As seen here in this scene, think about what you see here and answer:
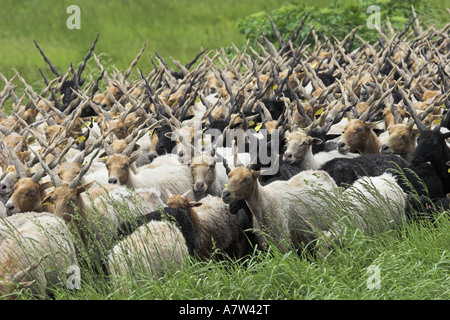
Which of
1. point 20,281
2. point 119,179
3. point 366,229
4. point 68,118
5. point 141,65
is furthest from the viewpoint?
point 141,65

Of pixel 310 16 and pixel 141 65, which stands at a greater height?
pixel 310 16

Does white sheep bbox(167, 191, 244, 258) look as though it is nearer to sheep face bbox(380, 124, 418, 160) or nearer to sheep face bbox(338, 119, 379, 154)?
sheep face bbox(338, 119, 379, 154)

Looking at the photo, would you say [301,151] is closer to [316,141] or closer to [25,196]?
[316,141]

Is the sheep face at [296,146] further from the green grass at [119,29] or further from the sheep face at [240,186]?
the green grass at [119,29]

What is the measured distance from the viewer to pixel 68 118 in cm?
1070

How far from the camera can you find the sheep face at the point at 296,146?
823 centimetres

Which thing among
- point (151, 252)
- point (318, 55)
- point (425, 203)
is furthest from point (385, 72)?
point (151, 252)

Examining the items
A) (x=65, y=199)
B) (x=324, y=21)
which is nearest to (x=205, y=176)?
(x=65, y=199)

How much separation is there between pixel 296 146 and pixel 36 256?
11.1 ft

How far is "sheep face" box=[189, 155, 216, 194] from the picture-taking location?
7.91m

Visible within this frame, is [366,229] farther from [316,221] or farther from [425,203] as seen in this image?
[425,203]

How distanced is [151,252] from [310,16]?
12.2 metres

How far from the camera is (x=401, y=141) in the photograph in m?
8.79

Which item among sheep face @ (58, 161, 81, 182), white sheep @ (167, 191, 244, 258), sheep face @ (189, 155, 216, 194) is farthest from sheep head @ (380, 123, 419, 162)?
sheep face @ (58, 161, 81, 182)
